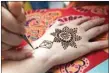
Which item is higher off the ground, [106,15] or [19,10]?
[19,10]

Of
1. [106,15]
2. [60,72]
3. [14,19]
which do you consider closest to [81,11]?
[106,15]

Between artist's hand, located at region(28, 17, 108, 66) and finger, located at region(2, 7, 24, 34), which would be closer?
finger, located at region(2, 7, 24, 34)

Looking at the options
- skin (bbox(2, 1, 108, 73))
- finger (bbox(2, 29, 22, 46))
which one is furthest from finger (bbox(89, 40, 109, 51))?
finger (bbox(2, 29, 22, 46))

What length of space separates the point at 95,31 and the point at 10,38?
1.10 ft

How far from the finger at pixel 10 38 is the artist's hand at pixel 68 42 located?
0.12 meters

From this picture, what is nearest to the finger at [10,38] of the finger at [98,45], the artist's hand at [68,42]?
the artist's hand at [68,42]

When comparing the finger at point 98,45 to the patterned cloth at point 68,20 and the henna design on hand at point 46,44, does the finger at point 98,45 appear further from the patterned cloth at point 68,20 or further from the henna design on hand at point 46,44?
the henna design on hand at point 46,44

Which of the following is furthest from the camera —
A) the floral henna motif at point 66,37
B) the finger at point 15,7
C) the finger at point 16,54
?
the floral henna motif at point 66,37

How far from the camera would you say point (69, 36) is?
0.65 m

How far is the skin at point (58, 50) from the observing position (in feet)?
1.78

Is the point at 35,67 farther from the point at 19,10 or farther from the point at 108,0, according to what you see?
the point at 108,0

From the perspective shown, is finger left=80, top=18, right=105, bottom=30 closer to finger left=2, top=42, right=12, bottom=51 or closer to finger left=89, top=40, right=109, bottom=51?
finger left=89, top=40, right=109, bottom=51

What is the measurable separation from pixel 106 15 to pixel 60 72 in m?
0.32

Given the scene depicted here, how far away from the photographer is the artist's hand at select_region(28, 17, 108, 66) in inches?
23.6
